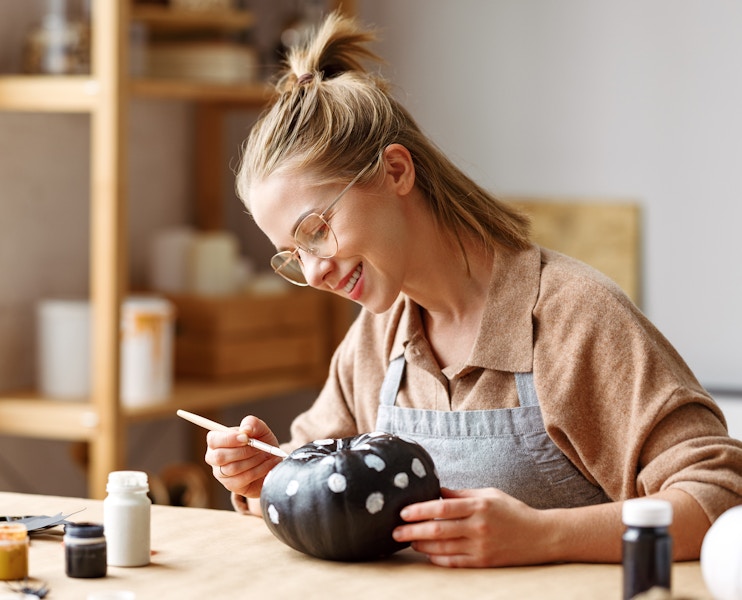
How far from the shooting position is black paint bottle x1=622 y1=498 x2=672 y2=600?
1.28 meters

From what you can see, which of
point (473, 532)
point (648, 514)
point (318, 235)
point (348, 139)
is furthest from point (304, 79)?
point (648, 514)

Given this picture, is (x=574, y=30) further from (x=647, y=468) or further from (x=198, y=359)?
(x=647, y=468)

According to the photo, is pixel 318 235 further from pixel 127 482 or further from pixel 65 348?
pixel 65 348

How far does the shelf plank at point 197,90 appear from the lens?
3020 millimetres

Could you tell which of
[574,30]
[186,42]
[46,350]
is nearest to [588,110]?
[574,30]

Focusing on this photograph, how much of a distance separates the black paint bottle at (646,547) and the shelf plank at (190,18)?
2263 millimetres

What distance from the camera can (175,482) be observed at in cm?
345

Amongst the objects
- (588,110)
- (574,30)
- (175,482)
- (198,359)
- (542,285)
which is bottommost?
(175,482)

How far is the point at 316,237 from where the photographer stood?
1.69m

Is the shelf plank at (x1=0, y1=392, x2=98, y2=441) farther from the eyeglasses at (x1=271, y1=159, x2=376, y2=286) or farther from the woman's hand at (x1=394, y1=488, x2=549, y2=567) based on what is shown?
the woman's hand at (x1=394, y1=488, x2=549, y2=567)

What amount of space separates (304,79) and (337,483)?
0.65m

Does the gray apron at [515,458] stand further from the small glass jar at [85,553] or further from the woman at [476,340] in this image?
the small glass jar at [85,553]

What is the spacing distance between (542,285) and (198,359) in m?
1.82

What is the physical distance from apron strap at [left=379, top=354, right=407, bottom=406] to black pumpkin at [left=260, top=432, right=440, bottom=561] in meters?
0.34
